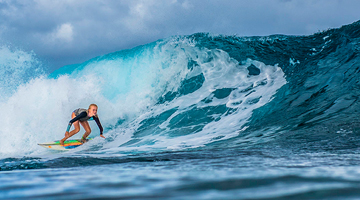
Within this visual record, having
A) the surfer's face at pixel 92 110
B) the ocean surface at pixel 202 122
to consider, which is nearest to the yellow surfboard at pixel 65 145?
the ocean surface at pixel 202 122

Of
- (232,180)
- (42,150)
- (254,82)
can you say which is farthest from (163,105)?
(232,180)

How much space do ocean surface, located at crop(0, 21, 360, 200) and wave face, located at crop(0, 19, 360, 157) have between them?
0.14ft

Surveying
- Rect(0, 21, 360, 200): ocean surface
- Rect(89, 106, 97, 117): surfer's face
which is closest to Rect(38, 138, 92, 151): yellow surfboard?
Rect(0, 21, 360, 200): ocean surface

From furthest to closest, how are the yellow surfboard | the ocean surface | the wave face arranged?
1. the yellow surfboard
2. the wave face
3. the ocean surface

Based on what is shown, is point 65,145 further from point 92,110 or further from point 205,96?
point 205,96

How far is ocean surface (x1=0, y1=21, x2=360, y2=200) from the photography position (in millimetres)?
1841

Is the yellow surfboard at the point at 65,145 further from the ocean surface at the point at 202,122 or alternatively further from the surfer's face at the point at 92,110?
the surfer's face at the point at 92,110

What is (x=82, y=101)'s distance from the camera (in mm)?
11219

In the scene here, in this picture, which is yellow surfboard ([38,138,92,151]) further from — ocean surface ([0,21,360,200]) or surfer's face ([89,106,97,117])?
surfer's face ([89,106,97,117])

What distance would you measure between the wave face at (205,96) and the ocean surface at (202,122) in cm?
4

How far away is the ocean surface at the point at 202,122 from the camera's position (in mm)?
1841

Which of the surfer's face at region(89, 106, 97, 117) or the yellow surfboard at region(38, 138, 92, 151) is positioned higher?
the surfer's face at region(89, 106, 97, 117)

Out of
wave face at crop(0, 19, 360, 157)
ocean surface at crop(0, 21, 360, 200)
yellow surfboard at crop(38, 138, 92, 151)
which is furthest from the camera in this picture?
yellow surfboard at crop(38, 138, 92, 151)

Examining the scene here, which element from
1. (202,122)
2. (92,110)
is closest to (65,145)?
(92,110)
